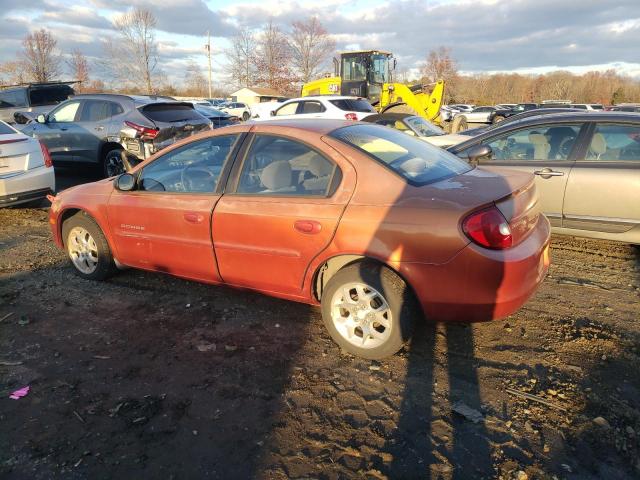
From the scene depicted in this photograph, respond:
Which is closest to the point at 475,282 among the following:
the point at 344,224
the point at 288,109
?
the point at 344,224

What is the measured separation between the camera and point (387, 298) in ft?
9.98

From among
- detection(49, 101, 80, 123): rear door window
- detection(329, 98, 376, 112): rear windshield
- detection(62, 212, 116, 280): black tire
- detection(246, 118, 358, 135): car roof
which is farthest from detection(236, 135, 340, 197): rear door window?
detection(329, 98, 376, 112): rear windshield

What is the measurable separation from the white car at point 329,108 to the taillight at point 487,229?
1033cm

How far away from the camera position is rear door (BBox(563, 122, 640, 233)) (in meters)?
4.61

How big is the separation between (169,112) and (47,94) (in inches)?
342

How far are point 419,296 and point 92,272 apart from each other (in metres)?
3.28

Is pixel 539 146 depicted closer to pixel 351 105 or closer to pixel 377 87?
pixel 351 105

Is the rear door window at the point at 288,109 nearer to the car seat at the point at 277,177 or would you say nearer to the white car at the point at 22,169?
the white car at the point at 22,169

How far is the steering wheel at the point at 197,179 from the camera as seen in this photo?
3803 mm

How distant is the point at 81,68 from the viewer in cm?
5256

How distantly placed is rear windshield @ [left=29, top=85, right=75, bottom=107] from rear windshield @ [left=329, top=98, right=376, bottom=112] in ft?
28.3

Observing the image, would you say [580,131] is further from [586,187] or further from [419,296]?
[419,296]

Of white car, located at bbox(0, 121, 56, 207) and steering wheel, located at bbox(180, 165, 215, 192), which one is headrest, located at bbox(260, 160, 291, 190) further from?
white car, located at bbox(0, 121, 56, 207)

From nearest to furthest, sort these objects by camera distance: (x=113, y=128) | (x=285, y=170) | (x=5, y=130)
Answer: (x=285, y=170) → (x=5, y=130) → (x=113, y=128)
